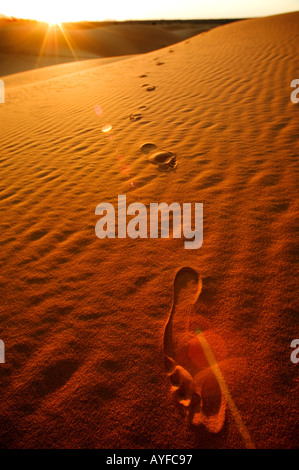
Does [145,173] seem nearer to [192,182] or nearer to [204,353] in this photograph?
[192,182]

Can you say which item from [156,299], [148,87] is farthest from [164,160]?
[148,87]

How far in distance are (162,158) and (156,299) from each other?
2.06m

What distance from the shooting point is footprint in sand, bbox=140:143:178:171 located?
2.87m

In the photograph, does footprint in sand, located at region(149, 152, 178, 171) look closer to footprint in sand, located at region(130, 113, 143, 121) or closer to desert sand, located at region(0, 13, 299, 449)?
desert sand, located at region(0, 13, 299, 449)

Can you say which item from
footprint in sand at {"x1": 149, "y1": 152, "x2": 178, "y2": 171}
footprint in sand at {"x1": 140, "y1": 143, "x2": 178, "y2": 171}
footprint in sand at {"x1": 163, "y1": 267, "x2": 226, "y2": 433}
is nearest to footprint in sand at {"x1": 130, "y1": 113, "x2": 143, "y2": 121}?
footprint in sand at {"x1": 140, "y1": 143, "x2": 178, "y2": 171}

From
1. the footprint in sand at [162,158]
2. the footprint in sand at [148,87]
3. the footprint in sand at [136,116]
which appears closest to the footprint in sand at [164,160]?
the footprint in sand at [162,158]

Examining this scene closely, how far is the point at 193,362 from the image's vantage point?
1.25 m

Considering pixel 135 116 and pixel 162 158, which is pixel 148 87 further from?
pixel 162 158

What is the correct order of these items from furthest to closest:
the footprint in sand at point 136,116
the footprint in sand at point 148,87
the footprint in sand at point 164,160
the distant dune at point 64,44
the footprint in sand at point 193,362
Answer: the distant dune at point 64,44
the footprint in sand at point 148,87
the footprint in sand at point 136,116
the footprint in sand at point 164,160
the footprint in sand at point 193,362

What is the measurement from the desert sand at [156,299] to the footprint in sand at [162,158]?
0.05m

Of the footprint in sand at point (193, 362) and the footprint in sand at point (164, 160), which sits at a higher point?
the footprint in sand at point (164, 160)

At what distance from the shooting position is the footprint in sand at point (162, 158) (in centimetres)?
287

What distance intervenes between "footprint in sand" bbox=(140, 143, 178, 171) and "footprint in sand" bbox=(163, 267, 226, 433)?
172cm

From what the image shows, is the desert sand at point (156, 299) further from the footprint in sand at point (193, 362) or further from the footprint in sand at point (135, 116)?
the footprint in sand at point (135, 116)
